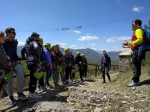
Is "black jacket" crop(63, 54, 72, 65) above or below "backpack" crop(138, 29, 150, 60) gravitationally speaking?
below

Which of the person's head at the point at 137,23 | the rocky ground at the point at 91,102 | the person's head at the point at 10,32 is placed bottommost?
the rocky ground at the point at 91,102

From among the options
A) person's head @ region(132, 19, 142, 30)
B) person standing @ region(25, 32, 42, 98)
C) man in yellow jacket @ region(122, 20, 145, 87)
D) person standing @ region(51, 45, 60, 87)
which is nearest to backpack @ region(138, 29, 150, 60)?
man in yellow jacket @ region(122, 20, 145, 87)

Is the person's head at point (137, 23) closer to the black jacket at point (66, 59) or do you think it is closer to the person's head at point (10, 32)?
the person's head at point (10, 32)

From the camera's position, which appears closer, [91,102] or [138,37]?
[91,102]

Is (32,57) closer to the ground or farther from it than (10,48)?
closer to the ground

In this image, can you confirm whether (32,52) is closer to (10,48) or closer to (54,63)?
(10,48)

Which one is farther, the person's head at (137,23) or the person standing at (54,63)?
the person standing at (54,63)

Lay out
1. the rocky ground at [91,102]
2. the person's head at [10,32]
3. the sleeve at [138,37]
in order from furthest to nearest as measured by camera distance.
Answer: the sleeve at [138,37] < the person's head at [10,32] < the rocky ground at [91,102]

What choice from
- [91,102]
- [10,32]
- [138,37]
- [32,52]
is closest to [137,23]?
[138,37]

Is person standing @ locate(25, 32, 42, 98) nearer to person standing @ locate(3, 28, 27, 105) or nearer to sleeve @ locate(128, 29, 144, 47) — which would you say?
person standing @ locate(3, 28, 27, 105)

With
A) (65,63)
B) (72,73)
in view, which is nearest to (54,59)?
(65,63)

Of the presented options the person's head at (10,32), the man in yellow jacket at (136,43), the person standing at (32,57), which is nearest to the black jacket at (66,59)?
the person standing at (32,57)

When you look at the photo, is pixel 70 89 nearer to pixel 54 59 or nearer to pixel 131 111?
pixel 54 59

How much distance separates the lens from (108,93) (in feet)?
16.9
